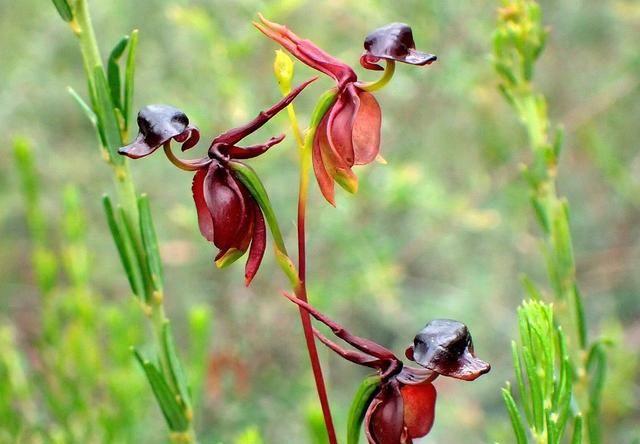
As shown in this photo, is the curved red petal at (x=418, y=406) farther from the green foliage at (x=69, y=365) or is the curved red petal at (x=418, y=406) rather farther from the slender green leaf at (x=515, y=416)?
the green foliage at (x=69, y=365)

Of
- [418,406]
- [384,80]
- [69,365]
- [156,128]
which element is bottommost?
[69,365]

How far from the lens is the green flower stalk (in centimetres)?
90

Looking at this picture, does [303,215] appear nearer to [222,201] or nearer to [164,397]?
[222,201]

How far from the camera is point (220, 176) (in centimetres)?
59

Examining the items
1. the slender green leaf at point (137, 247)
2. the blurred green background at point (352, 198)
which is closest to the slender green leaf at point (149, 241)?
the slender green leaf at point (137, 247)

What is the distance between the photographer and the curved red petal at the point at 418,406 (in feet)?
1.95

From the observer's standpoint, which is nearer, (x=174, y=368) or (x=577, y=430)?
(x=577, y=430)

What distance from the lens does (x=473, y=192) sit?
237cm

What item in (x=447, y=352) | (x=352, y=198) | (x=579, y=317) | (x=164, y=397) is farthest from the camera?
(x=352, y=198)

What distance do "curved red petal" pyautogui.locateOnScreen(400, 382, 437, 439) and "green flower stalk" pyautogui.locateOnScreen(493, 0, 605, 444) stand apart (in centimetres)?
29

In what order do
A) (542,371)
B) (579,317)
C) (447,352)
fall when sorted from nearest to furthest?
(447,352), (542,371), (579,317)

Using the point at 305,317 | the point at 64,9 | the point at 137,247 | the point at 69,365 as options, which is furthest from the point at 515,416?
the point at 69,365

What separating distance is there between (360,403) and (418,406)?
0.15ft

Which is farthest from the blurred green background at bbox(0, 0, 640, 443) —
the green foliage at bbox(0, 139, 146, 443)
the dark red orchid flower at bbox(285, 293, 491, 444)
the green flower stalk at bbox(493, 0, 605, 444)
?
the dark red orchid flower at bbox(285, 293, 491, 444)
